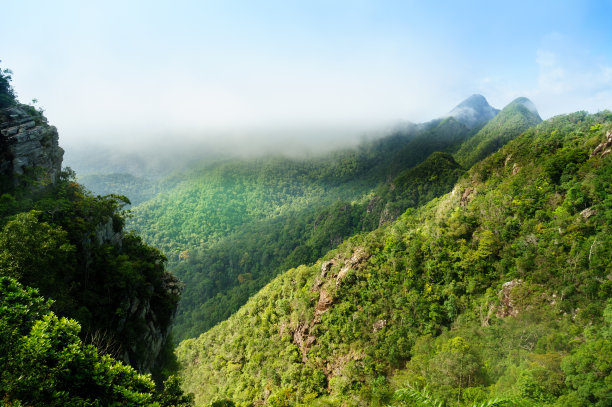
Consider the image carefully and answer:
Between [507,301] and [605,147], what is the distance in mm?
27738

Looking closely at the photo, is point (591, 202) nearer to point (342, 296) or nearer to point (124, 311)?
point (342, 296)

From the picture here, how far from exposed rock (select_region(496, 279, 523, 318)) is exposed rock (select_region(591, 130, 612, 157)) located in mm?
23421

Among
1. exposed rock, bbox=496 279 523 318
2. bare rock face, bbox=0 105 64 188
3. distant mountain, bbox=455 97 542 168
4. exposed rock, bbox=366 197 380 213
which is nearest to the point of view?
bare rock face, bbox=0 105 64 188

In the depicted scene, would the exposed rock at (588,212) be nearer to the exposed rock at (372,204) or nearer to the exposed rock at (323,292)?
the exposed rock at (323,292)

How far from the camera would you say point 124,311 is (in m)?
30.1

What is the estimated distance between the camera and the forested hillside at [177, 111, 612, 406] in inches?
1124

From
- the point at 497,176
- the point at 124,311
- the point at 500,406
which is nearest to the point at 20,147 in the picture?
the point at 124,311

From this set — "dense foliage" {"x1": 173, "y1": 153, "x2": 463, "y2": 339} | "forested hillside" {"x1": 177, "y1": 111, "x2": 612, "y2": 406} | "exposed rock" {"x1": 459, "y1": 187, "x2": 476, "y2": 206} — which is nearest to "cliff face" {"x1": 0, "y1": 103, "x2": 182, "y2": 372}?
"forested hillside" {"x1": 177, "y1": 111, "x2": 612, "y2": 406}

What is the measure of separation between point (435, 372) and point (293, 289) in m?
44.8

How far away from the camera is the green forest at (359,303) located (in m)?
13.9

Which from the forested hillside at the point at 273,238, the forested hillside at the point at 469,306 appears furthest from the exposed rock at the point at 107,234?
the forested hillside at the point at 273,238

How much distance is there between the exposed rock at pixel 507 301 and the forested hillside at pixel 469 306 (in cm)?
15

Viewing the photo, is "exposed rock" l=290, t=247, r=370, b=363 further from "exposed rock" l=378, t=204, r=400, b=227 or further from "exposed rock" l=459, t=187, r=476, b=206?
"exposed rock" l=378, t=204, r=400, b=227

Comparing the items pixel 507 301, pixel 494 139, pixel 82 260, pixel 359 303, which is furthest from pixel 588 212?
pixel 494 139
